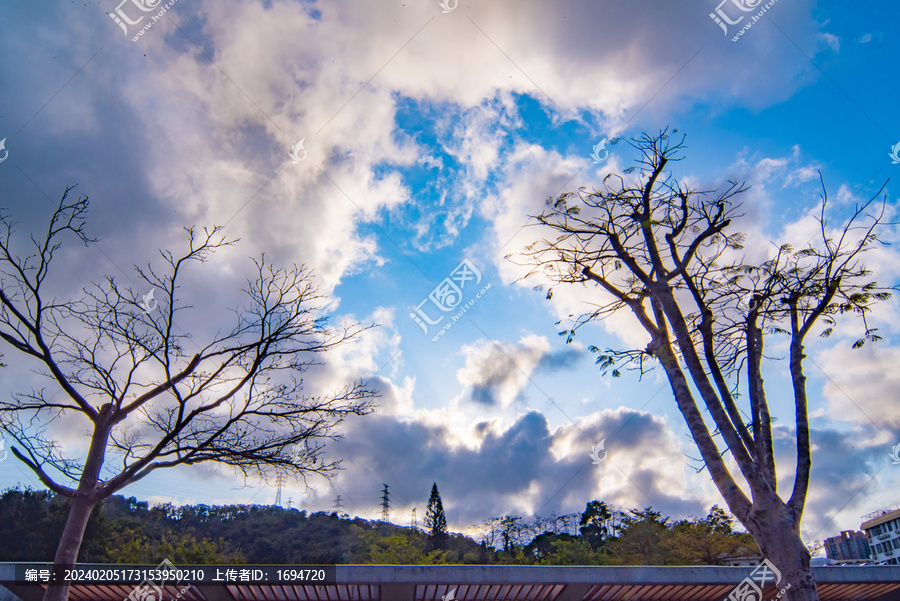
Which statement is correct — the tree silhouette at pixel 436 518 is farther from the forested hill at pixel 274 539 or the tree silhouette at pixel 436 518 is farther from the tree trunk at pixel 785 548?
the tree trunk at pixel 785 548

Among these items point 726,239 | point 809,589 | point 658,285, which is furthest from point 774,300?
point 809,589

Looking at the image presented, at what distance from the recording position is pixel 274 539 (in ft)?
131

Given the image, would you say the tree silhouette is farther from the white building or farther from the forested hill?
the white building

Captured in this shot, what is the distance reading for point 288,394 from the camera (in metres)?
7.81

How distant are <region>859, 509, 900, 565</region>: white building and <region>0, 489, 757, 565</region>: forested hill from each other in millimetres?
48591

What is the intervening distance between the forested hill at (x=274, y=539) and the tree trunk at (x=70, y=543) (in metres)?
24.7

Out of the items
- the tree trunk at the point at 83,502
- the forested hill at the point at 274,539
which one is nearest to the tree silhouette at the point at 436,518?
the forested hill at the point at 274,539

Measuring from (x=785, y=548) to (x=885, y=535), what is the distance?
8623 centimetres

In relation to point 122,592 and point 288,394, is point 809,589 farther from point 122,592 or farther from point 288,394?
point 122,592

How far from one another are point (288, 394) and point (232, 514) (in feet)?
158

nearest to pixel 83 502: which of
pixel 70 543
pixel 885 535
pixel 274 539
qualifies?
pixel 70 543

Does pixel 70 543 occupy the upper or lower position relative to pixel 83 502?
lower

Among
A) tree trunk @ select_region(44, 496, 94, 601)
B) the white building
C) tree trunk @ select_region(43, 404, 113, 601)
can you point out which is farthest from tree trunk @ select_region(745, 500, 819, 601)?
the white building

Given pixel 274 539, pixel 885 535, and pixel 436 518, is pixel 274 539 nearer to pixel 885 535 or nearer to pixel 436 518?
pixel 436 518
